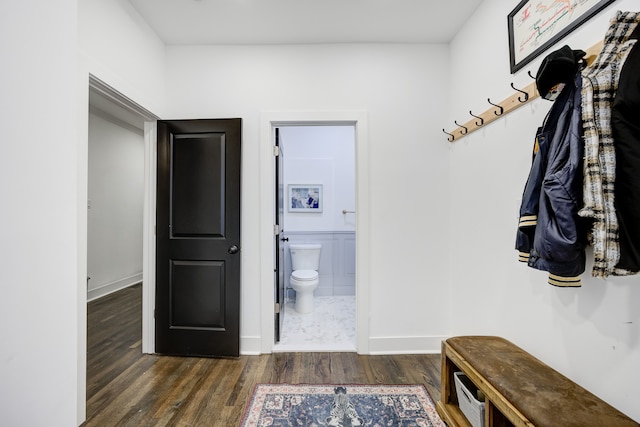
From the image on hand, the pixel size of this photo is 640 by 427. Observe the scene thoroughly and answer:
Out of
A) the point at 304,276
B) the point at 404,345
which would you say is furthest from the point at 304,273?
the point at 404,345

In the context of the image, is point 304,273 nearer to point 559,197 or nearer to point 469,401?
point 469,401

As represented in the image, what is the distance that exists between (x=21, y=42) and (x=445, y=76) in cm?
252

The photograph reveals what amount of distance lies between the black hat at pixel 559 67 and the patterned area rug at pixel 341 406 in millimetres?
1781

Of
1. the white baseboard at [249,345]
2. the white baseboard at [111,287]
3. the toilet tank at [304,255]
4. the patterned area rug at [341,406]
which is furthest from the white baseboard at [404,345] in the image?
the white baseboard at [111,287]

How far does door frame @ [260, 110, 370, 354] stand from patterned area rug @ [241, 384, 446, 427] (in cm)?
50

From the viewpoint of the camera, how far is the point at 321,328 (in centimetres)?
262

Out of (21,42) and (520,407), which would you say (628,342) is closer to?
(520,407)

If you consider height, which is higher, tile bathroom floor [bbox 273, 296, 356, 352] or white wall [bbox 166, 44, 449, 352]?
white wall [bbox 166, 44, 449, 352]

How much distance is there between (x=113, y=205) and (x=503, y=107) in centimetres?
481

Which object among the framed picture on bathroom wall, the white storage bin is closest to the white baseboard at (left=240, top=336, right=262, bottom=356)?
the white storage bin

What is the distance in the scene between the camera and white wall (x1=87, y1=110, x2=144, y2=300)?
11.6 feet

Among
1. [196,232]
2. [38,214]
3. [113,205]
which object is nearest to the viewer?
[38,214]

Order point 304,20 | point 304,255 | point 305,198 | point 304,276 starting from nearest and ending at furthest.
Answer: point 304,20
point 304,276
point 304,255
point 305,198

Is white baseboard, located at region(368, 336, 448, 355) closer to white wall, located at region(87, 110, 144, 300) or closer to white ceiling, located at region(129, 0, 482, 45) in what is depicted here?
white ceiling, located at region(129, 0, 482, 45)
